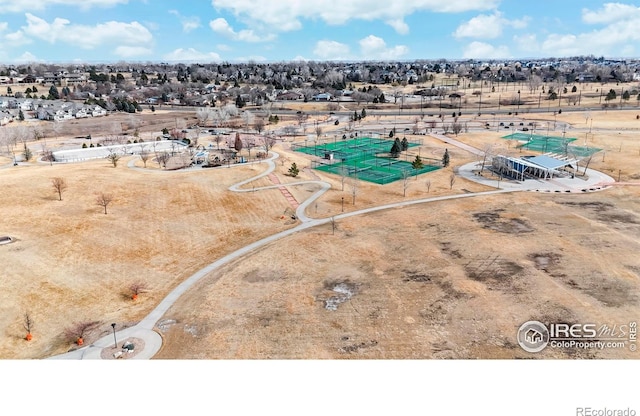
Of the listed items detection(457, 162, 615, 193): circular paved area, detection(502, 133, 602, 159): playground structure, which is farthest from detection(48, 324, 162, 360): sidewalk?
detection(502, 133, 602, 159): playground structure

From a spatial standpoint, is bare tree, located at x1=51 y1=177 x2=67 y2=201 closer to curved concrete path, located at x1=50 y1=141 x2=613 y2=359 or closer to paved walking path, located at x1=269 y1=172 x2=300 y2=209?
curved concrete path, located at x1=50 y1=141 x2=613 y2=359

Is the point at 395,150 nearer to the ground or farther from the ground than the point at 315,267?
farther from the ground

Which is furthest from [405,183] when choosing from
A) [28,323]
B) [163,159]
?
[28,323]

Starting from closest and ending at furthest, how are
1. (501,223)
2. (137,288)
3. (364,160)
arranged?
1. (137,288)
2. (501,223)
3. (364,160)

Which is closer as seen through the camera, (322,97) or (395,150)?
(395,150)

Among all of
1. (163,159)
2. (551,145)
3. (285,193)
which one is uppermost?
(163,159)

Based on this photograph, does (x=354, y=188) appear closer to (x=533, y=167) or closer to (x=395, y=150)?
(x=395, y=150)
